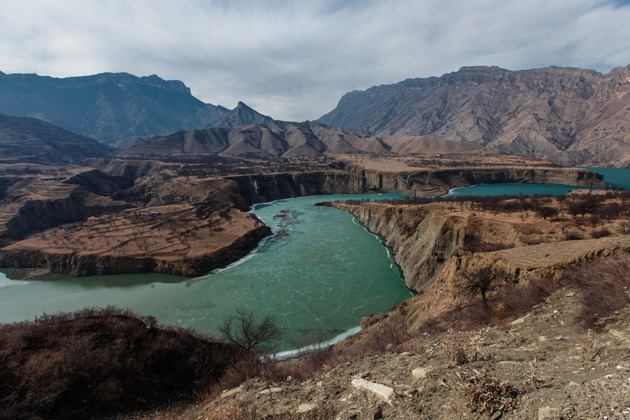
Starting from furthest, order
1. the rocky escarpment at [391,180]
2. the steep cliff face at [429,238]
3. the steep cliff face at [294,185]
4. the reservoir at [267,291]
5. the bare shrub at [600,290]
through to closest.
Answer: the rocky escarpment at [391,180] → the steep cliff face at [294,185] → the steep cliff face at [429,238] → the reservoir at [267,291] → the bare shrub at [600,290]

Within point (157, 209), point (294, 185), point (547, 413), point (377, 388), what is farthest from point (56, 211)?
point (547, 413)

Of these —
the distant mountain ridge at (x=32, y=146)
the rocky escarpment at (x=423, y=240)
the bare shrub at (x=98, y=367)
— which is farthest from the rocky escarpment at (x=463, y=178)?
the distant mountain ridge at (x=32, y=146)

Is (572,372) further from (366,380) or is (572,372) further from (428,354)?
(366,380)

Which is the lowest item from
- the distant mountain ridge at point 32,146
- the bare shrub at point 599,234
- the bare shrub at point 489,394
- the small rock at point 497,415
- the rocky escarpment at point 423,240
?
the rocky escarpment at point 423,240

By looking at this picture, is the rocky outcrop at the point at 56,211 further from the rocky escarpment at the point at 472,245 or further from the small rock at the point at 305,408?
the small rock at the point at 305,408

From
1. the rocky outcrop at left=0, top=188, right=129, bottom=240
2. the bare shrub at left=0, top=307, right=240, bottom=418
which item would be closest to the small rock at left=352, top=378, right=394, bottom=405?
the bare shrub at left=0, top=307, right=240, bottom=418

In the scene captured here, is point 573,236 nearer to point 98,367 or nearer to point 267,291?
point 267,291
